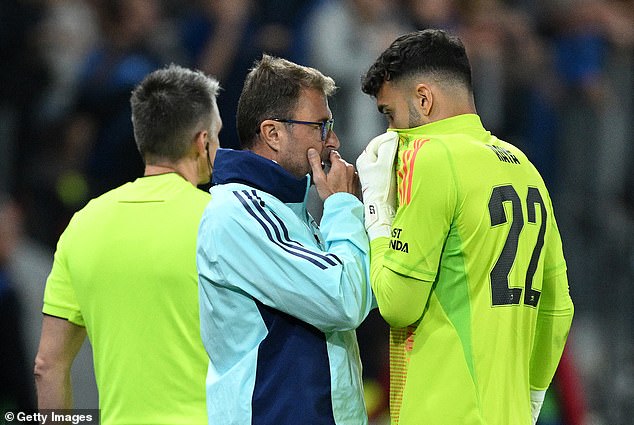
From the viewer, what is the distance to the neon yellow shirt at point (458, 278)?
2.55 metres

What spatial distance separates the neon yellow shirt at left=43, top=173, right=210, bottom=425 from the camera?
10.7 feet

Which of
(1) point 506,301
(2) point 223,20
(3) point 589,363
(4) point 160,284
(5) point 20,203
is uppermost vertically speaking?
(2) point 223,20

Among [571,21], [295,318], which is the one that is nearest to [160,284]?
[295,318]

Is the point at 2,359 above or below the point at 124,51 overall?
below

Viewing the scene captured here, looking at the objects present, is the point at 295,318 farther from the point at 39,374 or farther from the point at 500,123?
the point at 500,123

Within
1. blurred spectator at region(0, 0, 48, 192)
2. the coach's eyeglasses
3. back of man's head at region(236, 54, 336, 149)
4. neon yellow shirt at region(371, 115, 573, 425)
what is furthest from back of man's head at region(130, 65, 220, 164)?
blurred spectator at region(0, 0, 48, 192)

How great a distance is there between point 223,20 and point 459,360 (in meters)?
4.64

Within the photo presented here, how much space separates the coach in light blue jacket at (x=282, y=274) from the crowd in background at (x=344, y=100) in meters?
3.40

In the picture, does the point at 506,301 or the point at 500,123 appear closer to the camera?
the point at 506,301

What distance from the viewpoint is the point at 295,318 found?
267cm

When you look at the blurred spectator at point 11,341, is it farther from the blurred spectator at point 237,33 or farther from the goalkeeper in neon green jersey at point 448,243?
the goalkeeper in neon green jersey at point 448,243

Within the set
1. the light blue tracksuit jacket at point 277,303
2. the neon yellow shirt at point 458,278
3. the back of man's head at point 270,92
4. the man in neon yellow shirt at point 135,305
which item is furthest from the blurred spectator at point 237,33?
the neon yellow shirt at point 458,278

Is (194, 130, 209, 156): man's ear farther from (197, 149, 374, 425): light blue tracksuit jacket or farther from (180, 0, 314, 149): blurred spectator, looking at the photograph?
(180, 0, 314, 149): blurred spectator

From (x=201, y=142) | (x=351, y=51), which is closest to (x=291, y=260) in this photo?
(x=201, y=142)
